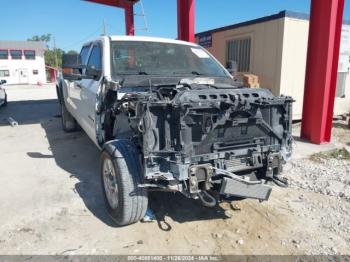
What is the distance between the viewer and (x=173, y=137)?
2885mm

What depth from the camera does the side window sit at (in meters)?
4.35

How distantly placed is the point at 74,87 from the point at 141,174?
122 inches

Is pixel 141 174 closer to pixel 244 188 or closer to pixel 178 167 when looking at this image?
pixel 178 167

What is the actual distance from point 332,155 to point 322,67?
1.71m

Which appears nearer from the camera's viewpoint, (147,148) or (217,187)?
(147,148)

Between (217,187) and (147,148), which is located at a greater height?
(147,148)

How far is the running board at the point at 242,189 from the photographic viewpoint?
115 inches

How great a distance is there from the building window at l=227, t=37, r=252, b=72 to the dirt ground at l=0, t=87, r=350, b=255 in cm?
483

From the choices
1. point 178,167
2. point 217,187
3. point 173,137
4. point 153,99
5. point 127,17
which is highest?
point 127,17

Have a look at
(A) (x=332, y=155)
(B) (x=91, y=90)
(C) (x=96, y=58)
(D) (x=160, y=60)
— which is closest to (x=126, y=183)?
(B) (x=91, y=90)

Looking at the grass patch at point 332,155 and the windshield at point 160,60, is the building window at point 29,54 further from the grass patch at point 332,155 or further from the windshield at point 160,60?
the grass patch at point 332,155

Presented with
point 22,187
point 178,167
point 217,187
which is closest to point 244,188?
point 217,187

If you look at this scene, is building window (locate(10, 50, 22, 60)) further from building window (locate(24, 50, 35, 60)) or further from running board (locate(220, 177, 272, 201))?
running board (locate(220, 177, 272, 201))

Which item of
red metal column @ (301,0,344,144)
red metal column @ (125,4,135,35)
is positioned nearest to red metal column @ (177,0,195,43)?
red metal column @ (301,0,344,144)
